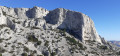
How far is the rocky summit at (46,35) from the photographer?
242 ft

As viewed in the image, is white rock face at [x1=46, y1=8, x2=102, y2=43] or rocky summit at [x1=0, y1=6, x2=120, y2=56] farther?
white rock face at [x1=46, y1=8, x2=102, y2=43]

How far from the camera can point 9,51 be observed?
6575cm

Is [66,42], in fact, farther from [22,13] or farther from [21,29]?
[22,13]

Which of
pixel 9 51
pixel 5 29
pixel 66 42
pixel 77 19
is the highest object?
pixel 77 19

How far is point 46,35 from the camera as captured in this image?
9544cm

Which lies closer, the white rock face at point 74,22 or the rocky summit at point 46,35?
the rocky summit at point 46,35

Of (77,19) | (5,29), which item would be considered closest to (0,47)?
(5,29)

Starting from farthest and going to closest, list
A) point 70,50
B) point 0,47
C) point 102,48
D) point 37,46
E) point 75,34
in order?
point 75,34
point 102,48
point 70,50
point 37,46
point 0,47

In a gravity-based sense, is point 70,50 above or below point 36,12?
below

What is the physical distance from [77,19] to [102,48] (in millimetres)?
36296

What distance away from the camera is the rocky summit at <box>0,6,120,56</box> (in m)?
73.6

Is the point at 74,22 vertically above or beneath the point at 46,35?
above

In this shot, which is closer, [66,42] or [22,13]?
[66,42]

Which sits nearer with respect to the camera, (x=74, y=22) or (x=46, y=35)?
(x=46, y=35)
